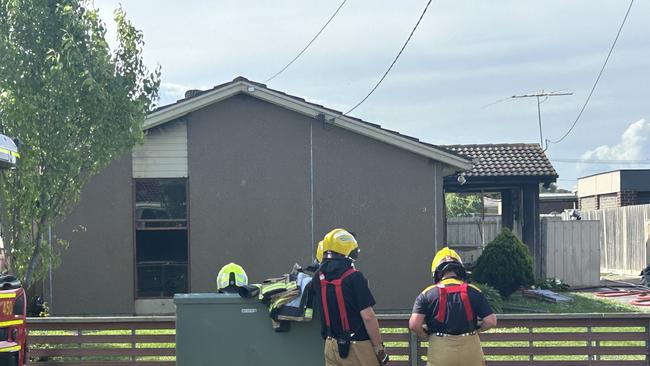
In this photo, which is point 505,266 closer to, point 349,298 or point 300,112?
point 300,112

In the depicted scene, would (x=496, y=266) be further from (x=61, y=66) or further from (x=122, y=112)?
(x=61, y=66)

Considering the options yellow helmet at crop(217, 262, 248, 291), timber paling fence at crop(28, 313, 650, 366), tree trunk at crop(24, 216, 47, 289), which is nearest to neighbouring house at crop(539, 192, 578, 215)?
timber paling fence at crop(28, 313, 650, 366)

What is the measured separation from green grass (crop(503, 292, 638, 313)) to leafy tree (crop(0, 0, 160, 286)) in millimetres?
8669

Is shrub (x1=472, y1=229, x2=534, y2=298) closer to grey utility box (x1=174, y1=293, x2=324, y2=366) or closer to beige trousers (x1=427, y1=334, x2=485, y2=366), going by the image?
grey utility box (x1=174, y1=293, x2=324, y2=366)

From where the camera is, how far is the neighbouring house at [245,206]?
1430cm

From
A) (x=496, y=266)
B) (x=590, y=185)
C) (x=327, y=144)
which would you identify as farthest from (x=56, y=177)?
(x=590, y=185)

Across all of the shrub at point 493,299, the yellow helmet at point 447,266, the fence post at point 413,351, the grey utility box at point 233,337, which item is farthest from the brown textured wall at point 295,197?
the yellow helmet at point 447,266

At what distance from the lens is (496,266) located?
15.2 meters

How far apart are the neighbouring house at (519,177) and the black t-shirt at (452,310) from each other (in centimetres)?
1242

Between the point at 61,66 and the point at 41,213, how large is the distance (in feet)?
5.54

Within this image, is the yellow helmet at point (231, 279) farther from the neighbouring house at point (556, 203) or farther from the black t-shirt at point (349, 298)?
the neighbouring house at point (556, 203)

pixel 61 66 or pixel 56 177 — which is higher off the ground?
pixel 61 66

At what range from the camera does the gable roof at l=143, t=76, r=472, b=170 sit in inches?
551

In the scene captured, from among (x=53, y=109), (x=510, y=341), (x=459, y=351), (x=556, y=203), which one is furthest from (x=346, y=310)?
(x=556, y=203)
